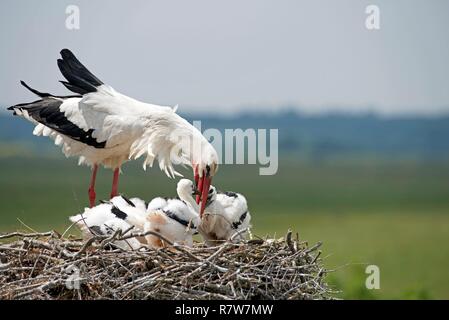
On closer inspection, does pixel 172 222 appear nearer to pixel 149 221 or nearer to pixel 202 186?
pixel 149 221

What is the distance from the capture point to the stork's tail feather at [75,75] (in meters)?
9.97

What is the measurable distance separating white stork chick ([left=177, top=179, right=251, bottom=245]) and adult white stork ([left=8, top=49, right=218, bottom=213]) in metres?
0.49

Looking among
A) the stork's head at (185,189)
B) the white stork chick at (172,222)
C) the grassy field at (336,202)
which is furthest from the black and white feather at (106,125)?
the grassy field at (336,202)

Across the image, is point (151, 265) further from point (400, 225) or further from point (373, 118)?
point (373, 118)

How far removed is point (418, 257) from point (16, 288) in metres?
32.6

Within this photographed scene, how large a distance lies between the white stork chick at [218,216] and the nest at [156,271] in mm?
656

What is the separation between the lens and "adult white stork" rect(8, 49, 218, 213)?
9352 millimetres

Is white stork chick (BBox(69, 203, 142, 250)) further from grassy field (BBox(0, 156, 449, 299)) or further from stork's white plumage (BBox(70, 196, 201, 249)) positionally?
grassy field (BBox(0, 156, 449, 299))

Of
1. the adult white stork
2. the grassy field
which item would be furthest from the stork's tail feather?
the grassy field

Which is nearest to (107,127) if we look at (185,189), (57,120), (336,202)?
(57,120)

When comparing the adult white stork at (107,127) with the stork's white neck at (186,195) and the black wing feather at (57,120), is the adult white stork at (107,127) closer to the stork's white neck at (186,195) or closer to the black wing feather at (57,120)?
the black wing feather at (57,120)

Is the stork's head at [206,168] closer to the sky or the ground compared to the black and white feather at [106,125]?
closer to the ground

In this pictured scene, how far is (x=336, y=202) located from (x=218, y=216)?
146 ft

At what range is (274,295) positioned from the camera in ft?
24.3
